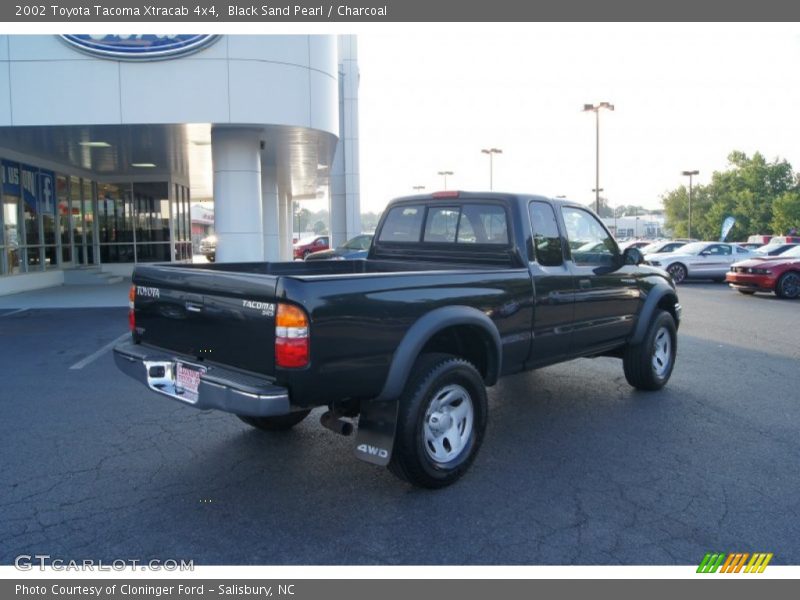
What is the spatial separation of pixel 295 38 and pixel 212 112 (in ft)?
7.66

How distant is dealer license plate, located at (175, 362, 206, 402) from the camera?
3.86 meters

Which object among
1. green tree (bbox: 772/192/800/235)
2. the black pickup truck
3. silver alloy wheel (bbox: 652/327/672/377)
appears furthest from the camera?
green tree (bbox: 772/192/800/235)

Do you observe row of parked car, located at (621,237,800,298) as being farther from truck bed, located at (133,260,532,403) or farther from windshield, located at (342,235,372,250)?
truck bed, located at (133,260,532,403)

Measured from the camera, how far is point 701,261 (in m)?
22.4

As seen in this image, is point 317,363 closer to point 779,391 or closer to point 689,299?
point 779,391

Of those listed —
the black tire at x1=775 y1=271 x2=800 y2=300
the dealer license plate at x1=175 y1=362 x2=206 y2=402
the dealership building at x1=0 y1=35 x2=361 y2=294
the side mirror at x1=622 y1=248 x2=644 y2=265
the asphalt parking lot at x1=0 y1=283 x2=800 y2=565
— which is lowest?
the asphalt parking lot at x1=0 y1=283 x2=800 y2=565


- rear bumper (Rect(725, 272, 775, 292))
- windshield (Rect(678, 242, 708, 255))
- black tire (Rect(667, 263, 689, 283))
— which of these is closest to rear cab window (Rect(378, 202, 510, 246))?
→ rear bumper (Rect(725, 272, 775, 292))

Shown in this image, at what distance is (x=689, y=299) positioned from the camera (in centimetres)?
1647

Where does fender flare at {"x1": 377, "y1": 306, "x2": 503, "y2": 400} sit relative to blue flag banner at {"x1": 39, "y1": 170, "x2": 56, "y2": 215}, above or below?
below

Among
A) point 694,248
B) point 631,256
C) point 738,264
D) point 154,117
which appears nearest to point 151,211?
point 154,117

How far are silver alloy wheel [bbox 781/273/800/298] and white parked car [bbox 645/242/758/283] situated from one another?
5661 mm

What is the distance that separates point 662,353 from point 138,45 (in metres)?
11.1

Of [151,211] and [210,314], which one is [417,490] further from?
[151,211]

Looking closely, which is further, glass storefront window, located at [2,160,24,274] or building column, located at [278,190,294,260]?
building column, located at [278,190,294,260]
